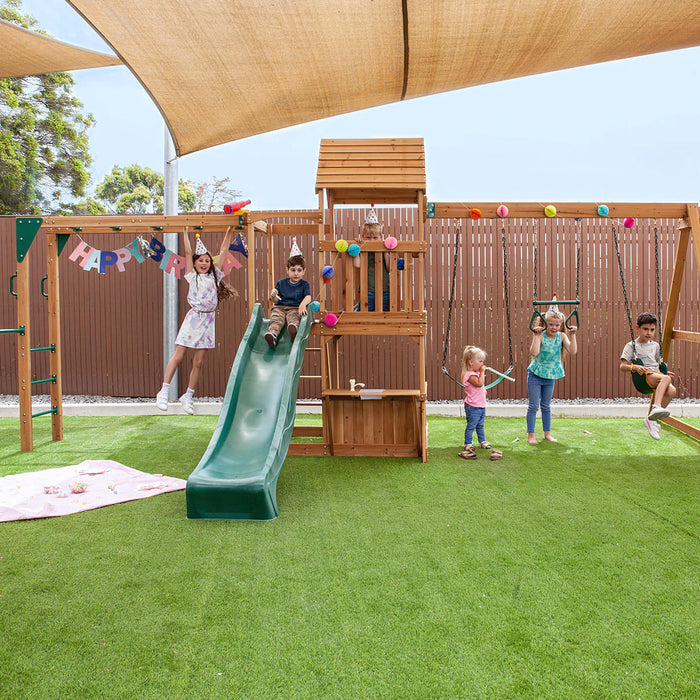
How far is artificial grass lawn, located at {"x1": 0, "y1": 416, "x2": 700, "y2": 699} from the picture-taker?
2.04 metres

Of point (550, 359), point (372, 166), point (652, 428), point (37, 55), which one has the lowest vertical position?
point (652, 428)

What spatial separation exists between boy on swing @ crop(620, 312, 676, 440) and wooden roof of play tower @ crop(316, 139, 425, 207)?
9.58 feet

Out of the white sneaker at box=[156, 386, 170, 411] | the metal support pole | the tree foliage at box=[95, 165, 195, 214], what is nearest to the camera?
the white sneaker at box=[156, 386, 170, 411]

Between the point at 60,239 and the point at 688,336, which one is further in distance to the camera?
the point at 60,239

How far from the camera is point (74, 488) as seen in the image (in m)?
4.45

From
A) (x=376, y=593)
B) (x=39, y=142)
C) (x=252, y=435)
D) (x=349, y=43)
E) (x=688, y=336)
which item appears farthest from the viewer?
(x=39, y=142)

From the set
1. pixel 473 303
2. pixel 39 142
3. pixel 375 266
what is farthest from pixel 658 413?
pixel 39 142

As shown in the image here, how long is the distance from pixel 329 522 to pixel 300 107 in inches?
158

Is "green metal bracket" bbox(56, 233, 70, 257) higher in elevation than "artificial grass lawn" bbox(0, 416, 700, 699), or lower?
higher

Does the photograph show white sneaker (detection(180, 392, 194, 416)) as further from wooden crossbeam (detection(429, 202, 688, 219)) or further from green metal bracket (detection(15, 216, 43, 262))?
wooden crossbeam (detection(429, 202, 688, 219))

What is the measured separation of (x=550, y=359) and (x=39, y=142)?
25458mm

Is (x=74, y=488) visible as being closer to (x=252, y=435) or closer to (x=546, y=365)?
(x=252, y=435)

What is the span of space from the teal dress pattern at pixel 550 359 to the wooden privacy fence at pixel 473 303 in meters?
2.55

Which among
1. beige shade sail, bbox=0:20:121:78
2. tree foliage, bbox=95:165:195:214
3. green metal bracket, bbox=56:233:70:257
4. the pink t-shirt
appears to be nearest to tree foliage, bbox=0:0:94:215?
tree foliage, bbox=95:165:195:214
